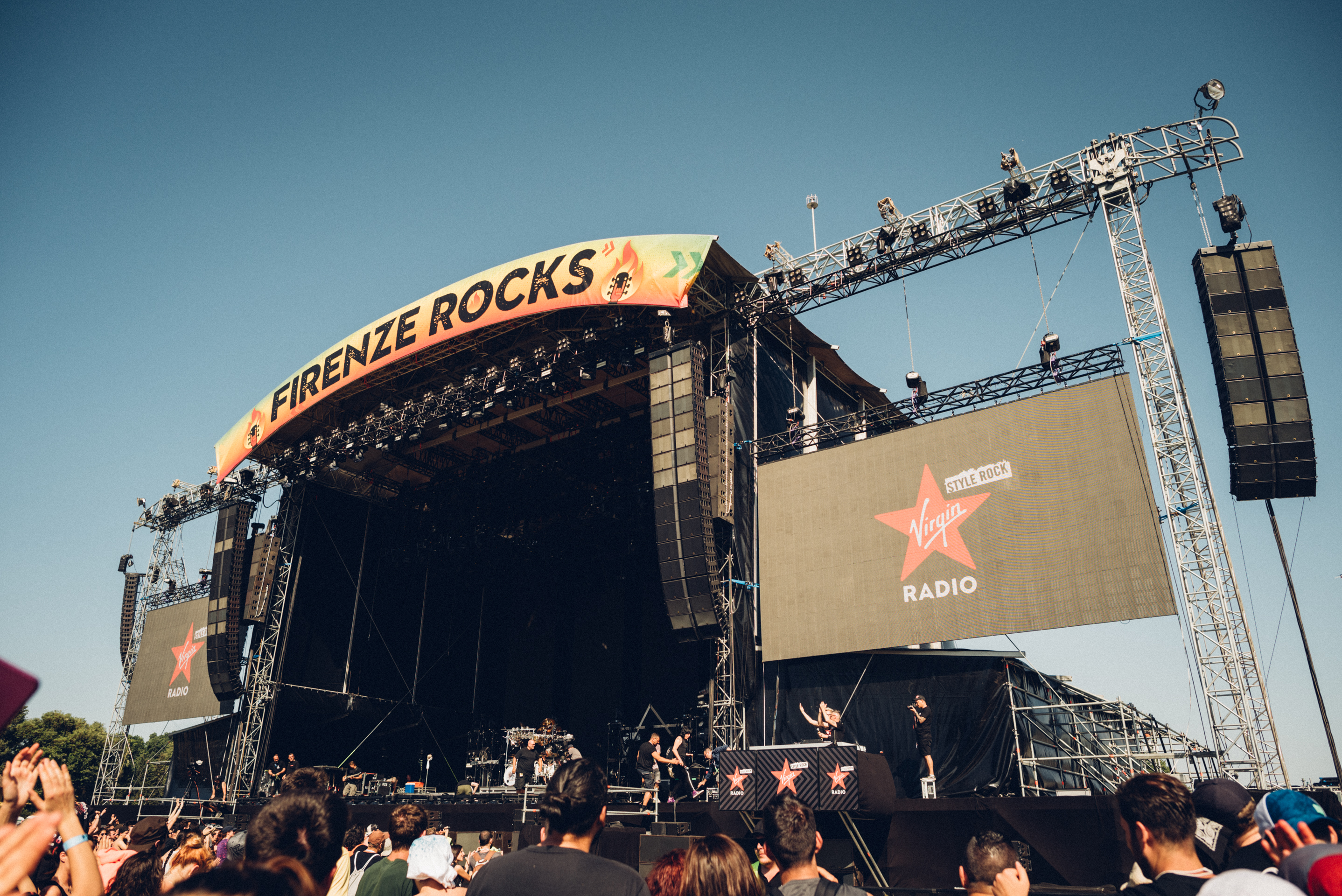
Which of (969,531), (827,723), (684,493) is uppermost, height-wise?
(684,493)

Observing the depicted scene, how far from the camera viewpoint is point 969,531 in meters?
13.6

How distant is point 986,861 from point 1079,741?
38.3 feet

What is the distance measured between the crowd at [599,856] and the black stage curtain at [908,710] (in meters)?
10.1

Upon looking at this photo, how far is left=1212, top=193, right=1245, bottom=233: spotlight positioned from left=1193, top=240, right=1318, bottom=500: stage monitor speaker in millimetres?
355

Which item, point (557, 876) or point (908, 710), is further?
point (908, 710)

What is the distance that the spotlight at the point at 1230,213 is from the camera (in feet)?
40.6

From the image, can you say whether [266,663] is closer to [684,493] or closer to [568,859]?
[684,493]

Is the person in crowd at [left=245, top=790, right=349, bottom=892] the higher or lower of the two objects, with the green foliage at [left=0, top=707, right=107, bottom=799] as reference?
lower

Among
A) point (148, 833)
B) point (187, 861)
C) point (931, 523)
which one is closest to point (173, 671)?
point (931, 523)

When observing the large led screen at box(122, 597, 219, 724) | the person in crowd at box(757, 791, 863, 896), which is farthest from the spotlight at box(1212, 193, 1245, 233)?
the large led screen at box(122, 597, 219, 724)

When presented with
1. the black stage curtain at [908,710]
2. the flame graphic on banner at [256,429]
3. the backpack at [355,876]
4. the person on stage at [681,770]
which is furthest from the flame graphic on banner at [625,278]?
the backpack at [355,876]

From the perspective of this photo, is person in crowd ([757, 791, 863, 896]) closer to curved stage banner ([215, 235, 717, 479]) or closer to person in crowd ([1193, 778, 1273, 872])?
person in crowd ([1193, 778, 1273, 872])

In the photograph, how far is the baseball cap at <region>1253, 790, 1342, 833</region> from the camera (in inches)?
84.0

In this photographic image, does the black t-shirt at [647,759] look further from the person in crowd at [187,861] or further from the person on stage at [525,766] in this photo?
the person in crowd at [187,861]
